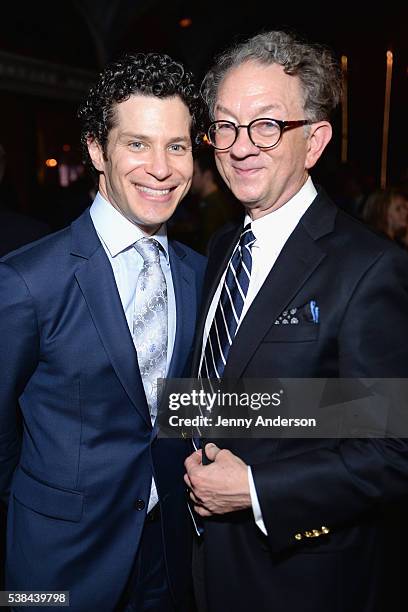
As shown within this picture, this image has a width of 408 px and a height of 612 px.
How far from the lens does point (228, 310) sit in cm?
165

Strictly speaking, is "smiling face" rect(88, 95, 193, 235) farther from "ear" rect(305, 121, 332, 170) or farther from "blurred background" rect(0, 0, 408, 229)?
"blurred background" rect(0, 0, 408, 229)

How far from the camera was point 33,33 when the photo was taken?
7883 mm

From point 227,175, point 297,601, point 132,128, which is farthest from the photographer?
point 227,175

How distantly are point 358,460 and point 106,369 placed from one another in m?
0.67

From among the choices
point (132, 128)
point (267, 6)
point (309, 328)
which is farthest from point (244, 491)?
point (267, 6)

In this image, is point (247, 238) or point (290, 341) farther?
point (247, 238)

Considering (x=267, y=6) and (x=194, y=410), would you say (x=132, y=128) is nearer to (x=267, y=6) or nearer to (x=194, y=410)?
(x=194, y=410)

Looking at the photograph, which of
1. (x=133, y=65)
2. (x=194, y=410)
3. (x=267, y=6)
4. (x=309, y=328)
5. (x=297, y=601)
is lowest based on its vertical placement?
(x=297, y=601)

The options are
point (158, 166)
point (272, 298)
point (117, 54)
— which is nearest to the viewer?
point (272, 298)

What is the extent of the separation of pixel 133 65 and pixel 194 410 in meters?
0.98

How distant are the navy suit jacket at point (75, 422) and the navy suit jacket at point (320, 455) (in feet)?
0.81

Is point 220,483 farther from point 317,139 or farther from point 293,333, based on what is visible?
point 317,139

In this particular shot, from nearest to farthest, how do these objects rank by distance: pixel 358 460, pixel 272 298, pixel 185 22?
pixel 358 460 → pixel 272 298 → pixel 185 22

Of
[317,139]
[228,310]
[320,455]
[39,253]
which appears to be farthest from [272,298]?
[39,253]
